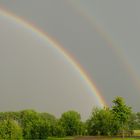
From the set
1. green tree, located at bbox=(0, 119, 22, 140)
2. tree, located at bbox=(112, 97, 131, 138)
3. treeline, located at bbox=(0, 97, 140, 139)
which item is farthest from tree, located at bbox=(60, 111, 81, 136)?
green tree, located at bbox=(0, 119, 22, 140)

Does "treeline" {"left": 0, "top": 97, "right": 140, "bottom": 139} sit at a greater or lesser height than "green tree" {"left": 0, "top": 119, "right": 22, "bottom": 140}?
greater

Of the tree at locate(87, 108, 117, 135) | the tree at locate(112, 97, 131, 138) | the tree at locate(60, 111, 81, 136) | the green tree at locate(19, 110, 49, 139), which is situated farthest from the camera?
the tree at locate(60, 111, 81, 136)

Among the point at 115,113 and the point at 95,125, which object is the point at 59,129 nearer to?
the point at 95,125

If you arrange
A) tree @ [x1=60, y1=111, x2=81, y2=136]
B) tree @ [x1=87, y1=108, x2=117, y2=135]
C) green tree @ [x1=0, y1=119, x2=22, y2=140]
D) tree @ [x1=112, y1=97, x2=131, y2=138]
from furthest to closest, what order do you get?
tree @ [x1=60, y1=111, x2=81, y2=136] < tree @ [x1=87, y1=108, x2=117, y2=135] < tree @ [x1=112, y1=97, x2=131, y2=138] < green tree @ [x1=0, y1=119, x2=22, y2=140]

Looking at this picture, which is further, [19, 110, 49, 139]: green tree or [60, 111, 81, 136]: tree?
[60, 111, 81, 136]: tree

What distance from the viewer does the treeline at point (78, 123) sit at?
98850 millimetres

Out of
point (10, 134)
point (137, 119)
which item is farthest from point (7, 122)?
point (137, 119)

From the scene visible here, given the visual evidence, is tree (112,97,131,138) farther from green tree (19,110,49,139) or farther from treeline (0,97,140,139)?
green tree (19,110,49,139)

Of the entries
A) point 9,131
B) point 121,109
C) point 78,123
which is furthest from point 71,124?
point 9,131

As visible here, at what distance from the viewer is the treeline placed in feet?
324

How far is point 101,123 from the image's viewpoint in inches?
4870

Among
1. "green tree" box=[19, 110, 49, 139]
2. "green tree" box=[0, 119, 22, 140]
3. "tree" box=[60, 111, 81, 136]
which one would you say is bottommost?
"green tree" box=[0, 119, 22, 140]

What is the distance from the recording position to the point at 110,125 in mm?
120812

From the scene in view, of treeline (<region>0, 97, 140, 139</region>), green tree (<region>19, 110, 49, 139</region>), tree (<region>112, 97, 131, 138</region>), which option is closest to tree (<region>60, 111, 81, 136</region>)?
treeline (<region>0, 97, 140, 139</region>)
